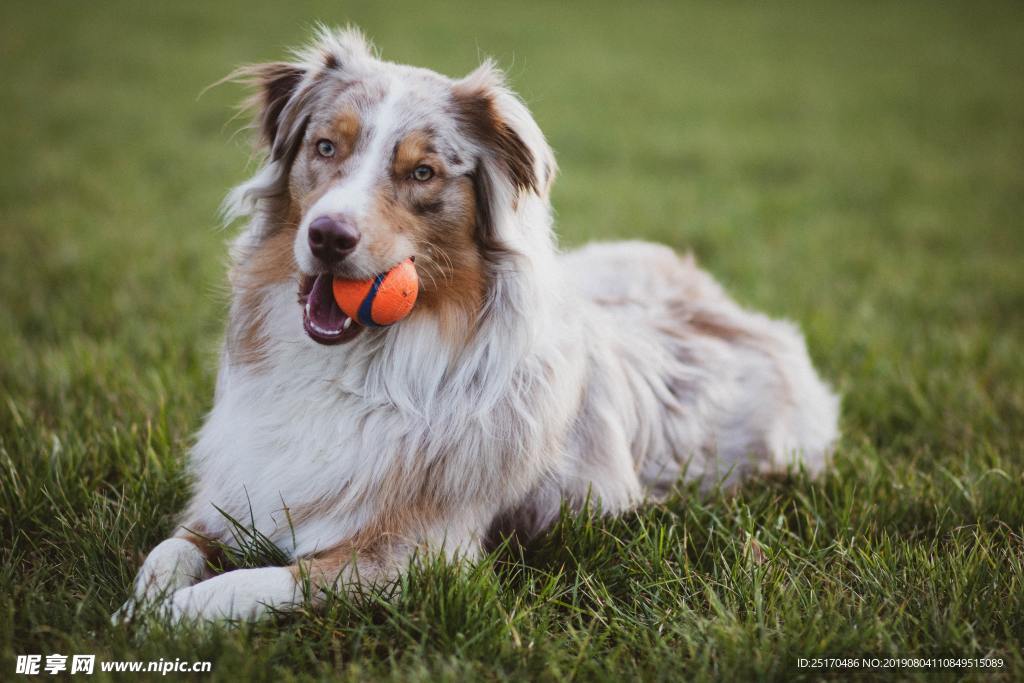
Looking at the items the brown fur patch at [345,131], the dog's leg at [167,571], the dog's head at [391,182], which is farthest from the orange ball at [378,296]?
the dog's leg at [167,571]

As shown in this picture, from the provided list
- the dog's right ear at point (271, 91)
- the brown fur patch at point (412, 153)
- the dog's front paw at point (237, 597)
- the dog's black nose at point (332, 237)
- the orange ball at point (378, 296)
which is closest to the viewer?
the dog's front paw at point (237, 597)

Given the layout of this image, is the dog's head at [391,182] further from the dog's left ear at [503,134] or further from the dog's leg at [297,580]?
the dog's leg at [297,580]

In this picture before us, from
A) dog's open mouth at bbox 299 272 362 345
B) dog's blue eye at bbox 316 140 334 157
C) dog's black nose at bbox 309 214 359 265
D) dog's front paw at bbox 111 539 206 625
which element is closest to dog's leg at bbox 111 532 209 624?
dog's front paw at bbox 111 539 206 625

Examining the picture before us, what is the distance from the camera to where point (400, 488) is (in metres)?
3.13

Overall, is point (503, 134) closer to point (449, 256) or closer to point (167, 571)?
point (449, 256)

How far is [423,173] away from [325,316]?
2.15 feet

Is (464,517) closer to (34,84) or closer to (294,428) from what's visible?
(294,428)

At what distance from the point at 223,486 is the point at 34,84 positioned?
42.1 ft

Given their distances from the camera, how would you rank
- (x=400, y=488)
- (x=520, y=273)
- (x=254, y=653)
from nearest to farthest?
1. (x=254, y=653)
2. (x=400, y=488)
3. (x=520, y=273)

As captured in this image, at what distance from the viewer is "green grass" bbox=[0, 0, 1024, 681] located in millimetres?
2844

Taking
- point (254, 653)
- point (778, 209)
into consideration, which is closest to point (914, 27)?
point (778, 209)

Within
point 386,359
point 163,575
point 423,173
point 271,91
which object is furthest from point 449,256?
point 163,575

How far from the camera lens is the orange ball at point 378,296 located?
3.06 m

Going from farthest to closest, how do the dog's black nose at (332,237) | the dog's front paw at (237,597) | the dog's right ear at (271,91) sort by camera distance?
the dog's right ear at (271,91), the dog's black nose at (332,237), the dog's front paw at (237,597)
